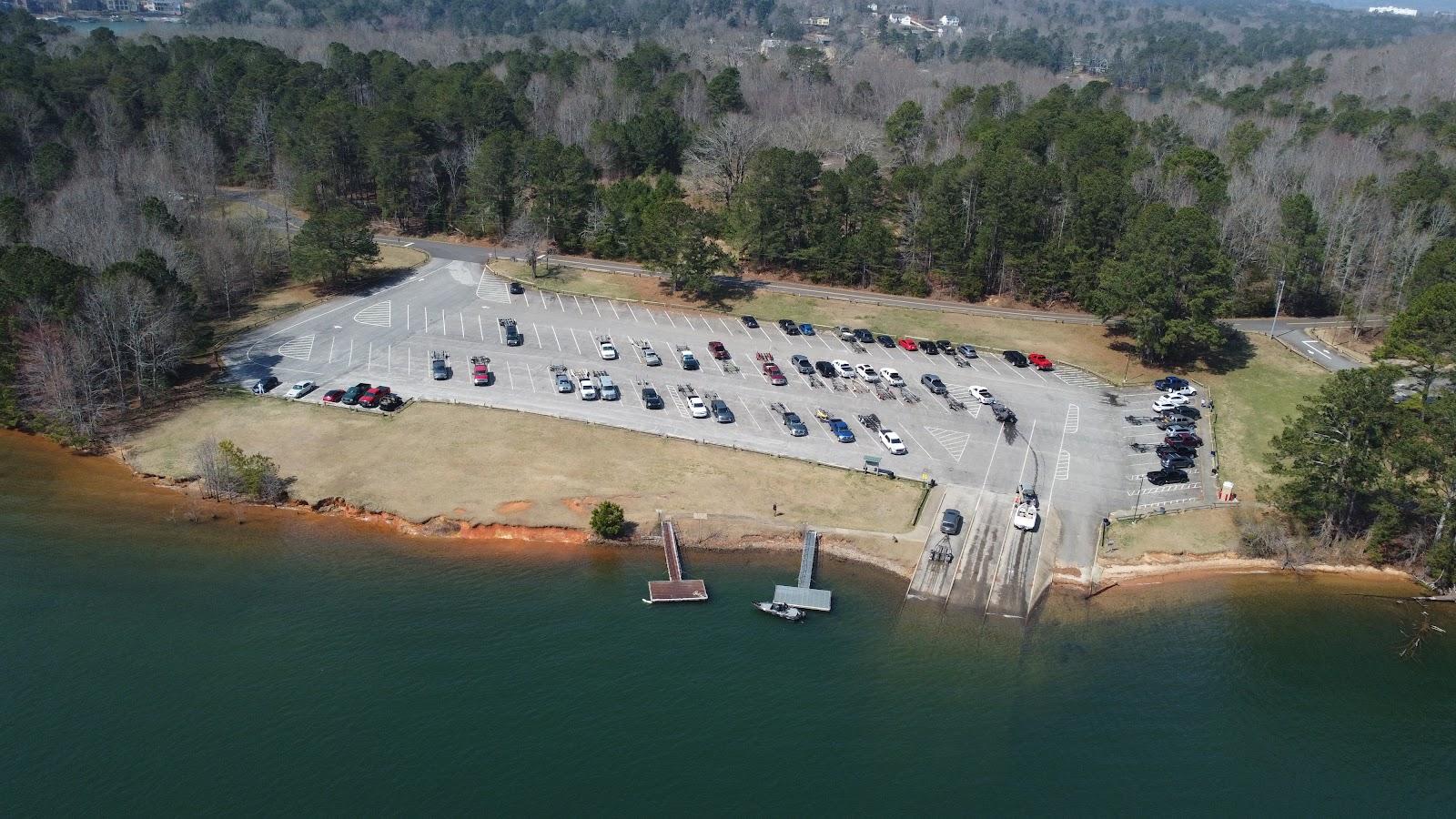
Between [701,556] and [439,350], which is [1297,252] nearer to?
[701,556]

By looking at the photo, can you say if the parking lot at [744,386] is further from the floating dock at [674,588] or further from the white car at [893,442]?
the floating dock at [674,588]

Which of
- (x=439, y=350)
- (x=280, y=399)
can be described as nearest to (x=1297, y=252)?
(x=439, y=350)

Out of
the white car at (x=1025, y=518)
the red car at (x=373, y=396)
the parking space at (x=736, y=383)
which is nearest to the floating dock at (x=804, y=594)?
the parking space at (x=736, y=383)

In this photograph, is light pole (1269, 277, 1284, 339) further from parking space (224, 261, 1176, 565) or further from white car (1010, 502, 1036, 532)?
white car (1010, 502, 1036, 532)

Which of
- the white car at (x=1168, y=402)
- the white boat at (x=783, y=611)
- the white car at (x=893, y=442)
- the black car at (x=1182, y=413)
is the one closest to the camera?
the white boat at (x=783, y=611)

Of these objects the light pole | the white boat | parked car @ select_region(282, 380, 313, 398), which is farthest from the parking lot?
the light pole

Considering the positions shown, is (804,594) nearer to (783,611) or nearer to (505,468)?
(783,611)

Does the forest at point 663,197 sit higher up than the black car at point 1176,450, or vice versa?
the forest at point 663,197
